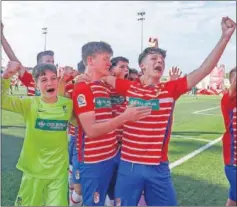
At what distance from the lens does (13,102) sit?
3793 mm

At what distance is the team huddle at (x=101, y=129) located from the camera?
373cm

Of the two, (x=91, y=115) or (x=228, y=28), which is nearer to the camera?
Result: (x=228, y=28)

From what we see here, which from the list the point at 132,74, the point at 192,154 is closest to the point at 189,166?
the point at 192,154

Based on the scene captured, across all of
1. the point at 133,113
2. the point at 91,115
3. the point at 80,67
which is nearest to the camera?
the point at 133,113

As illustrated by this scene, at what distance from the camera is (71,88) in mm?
4398

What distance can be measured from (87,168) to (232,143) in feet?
4.51

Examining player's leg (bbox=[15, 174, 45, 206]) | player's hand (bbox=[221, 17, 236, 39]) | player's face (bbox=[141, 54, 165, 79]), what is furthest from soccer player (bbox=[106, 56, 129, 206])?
player's hand (bbox=[221, 17, 236, 39])

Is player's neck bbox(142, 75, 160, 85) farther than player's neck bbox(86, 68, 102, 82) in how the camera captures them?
No

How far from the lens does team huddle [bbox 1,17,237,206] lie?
3.73 meters

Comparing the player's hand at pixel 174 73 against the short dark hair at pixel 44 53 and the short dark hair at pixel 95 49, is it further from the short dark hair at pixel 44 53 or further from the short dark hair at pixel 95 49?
the short dark hair at pixel 44 53

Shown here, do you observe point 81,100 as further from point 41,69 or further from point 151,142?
point 151,142

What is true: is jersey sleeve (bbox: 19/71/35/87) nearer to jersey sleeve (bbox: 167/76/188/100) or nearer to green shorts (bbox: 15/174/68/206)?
green shorts (bbox: 15/174/68/206)

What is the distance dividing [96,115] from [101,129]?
338 millimetres

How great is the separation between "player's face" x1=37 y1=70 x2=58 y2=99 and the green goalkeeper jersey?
0.09 metres
